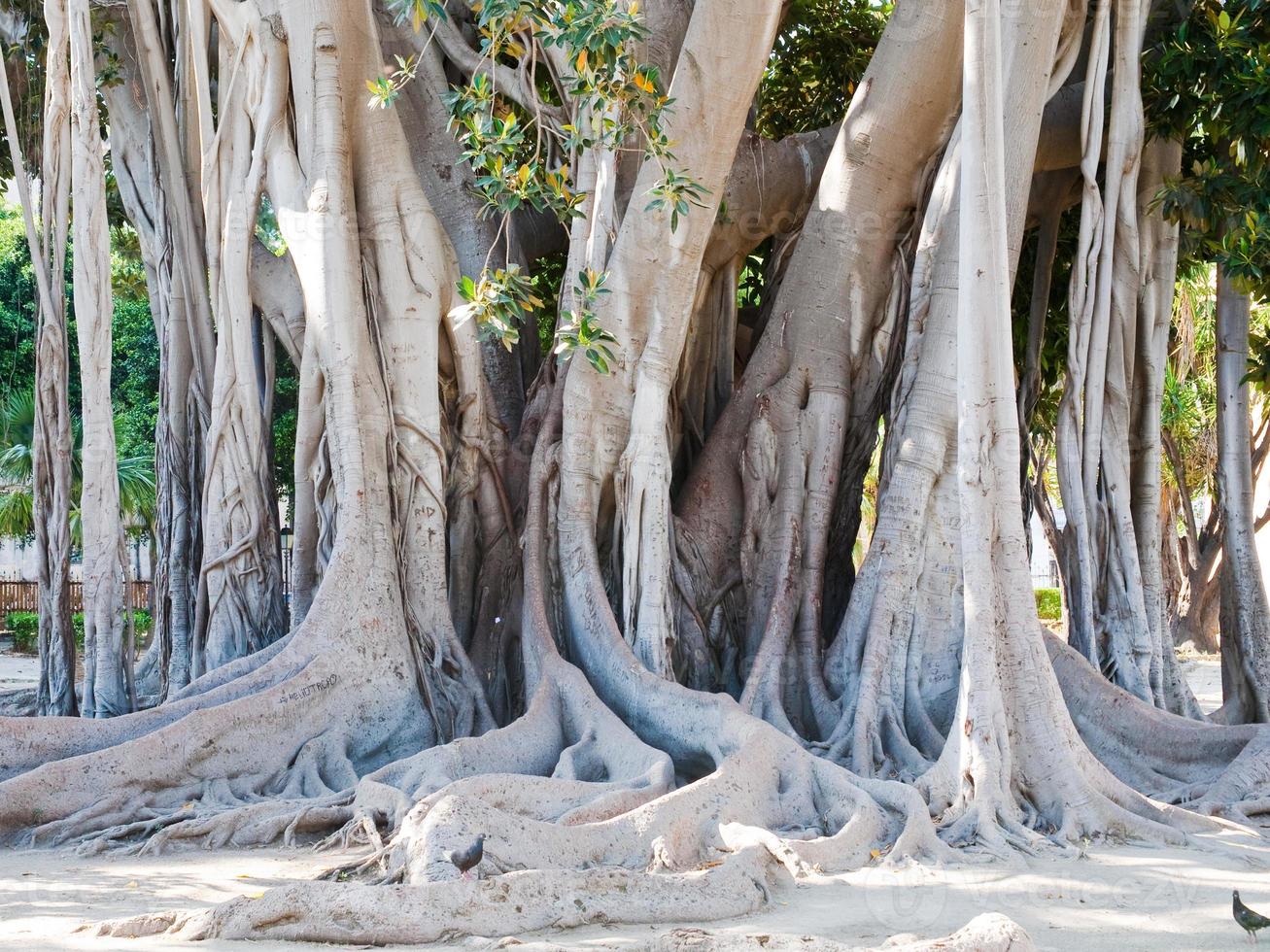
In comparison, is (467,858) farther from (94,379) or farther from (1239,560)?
(1239,560)

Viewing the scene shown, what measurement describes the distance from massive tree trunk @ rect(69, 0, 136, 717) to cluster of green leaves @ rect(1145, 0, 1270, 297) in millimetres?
4872

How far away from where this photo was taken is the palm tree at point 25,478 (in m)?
13.4

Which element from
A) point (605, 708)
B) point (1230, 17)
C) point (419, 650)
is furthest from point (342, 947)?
point (1230, 17)

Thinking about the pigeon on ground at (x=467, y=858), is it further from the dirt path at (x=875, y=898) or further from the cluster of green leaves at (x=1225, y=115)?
the cluster of green leaves at (x=1225, y=115)

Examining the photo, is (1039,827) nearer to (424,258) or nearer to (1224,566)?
(1224,566)

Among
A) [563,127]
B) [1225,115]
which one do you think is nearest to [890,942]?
[563,127]

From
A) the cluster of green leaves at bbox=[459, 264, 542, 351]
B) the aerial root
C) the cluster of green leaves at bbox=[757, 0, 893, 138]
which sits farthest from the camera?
the cluster of green leaves at bbox=[757, 0, 893, 138]

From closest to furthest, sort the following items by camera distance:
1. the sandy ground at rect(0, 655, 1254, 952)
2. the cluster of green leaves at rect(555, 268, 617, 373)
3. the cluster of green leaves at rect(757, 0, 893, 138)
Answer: the sandy ground at rect(0, 655, 1254, 952)
the cluster of green leaves at rect(555, 268, 617, 373)
the cluster of green leaves at rect(757, 0, 893, 138)

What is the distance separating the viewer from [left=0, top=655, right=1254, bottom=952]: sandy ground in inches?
122

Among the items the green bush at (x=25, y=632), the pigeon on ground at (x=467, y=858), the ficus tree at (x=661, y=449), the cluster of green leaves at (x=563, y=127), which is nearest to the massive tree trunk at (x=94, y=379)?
the ficus tree at (x=661, y=449)

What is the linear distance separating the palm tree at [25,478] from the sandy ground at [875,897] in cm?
1005

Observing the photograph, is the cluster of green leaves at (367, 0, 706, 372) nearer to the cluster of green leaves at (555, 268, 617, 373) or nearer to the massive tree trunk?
the cluster of green leaves at (555, 268, 617, 373)

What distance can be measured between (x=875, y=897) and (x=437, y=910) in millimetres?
1243

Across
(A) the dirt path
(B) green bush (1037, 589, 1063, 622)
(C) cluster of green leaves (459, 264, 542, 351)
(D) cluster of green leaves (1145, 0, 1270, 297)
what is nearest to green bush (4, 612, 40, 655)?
(A) the dirt path
